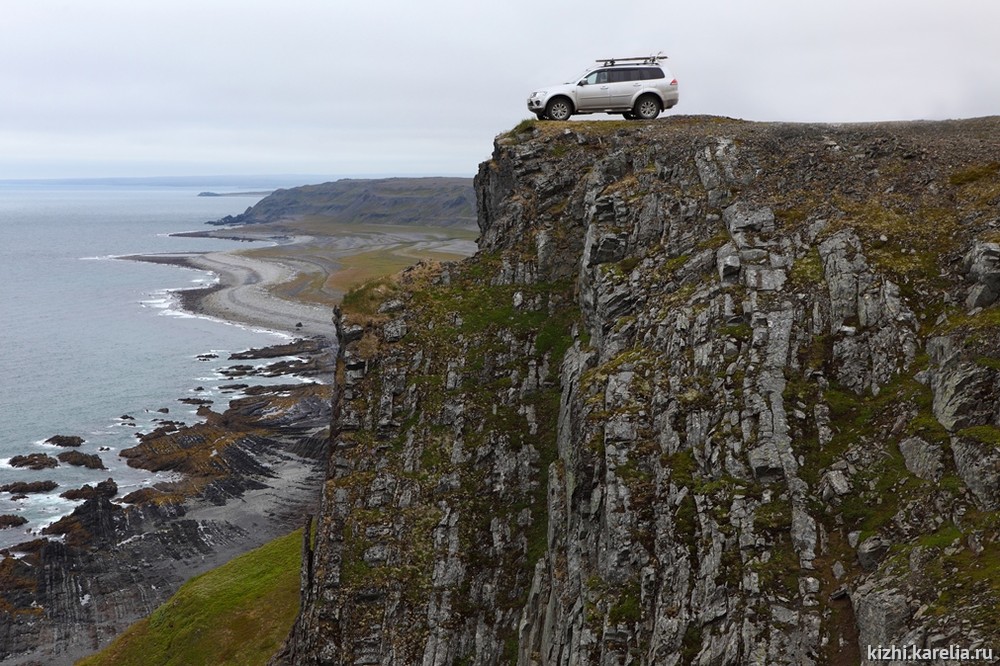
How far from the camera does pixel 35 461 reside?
62.3 meters

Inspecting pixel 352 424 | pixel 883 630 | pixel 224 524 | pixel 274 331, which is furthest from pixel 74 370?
pixel 883 630

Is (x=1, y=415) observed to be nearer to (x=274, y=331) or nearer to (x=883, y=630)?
(x=274, y=331)

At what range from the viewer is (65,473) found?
6088 centimetres

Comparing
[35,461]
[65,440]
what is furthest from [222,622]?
[65,440]

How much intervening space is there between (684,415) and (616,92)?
22213 mm

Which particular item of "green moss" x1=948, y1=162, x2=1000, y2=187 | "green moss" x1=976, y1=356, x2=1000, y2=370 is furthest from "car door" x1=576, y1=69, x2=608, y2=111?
"green moss" x1=976, y1=356, x2=1000, y2=370

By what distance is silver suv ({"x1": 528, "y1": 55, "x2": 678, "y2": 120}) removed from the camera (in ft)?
117

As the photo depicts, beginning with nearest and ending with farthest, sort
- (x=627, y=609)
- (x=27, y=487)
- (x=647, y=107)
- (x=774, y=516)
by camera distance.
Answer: (x=774, y=516) < (x=627, y=609) < (x=647, y=107) < (x=27, y=487)

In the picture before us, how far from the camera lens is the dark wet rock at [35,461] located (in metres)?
61.8

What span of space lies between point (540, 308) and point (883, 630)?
75.3 feet

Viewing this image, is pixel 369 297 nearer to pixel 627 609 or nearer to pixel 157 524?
pixel 627 609

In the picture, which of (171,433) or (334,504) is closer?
(334,504)

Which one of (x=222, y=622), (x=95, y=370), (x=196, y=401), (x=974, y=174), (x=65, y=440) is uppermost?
(x=974, y=174)

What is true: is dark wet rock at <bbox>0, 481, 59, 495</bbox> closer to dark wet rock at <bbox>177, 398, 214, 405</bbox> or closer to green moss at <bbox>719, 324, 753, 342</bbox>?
dark wet rock at <bbox>177, 398, 214, 405</bbox>
